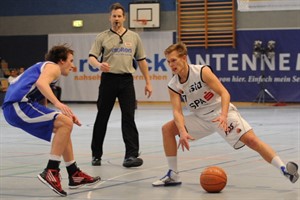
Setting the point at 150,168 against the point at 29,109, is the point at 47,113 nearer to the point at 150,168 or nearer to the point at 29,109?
the point at 29,109

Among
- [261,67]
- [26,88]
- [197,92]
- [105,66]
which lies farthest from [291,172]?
[261,67]

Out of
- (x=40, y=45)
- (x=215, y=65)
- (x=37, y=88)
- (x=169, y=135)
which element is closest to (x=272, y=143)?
(x=169, y=135)

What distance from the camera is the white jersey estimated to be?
6559 millimetres

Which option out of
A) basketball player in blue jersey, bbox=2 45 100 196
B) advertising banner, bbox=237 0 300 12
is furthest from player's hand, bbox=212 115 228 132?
advertising banner, bbox=237 0 300 12

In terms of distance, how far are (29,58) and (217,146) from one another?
1619cm

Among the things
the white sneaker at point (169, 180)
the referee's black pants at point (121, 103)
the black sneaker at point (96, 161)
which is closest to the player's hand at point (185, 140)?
the white sneaker at point (169, 180)

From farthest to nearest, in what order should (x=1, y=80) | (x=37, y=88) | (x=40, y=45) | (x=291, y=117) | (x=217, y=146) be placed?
(x=40, y=45) → (x=1, y=80) → (x=291, y=117) → (x=217, y=146) → (x=37, y=88)

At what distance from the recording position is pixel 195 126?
6684mm

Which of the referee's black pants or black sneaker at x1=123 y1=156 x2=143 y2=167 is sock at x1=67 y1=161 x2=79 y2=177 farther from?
the referee's black pants

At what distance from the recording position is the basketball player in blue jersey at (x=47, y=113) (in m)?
6.24

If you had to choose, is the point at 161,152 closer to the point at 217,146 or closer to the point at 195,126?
the point at 217,146

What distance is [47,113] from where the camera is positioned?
6.38 meters

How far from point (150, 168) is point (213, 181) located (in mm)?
1894

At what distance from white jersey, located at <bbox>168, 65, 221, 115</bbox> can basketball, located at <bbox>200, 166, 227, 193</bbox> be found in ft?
2.05
